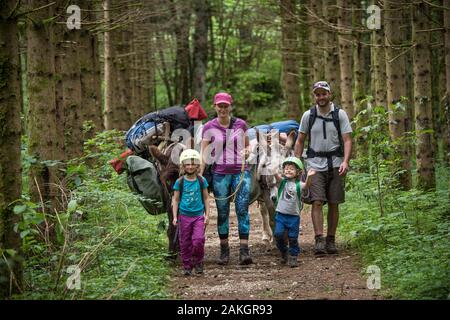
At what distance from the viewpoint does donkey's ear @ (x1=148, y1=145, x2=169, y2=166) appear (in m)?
10.1

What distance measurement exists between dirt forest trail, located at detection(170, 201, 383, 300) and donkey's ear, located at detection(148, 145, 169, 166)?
1473 mm

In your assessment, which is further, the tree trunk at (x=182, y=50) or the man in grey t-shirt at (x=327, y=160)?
the tree trunk at (x=182, y=50)

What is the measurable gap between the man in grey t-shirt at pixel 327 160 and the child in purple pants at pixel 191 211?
6.07 ft

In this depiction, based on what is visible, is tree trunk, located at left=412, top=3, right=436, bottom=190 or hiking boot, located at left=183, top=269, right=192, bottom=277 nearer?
hiking boot, located at left=183, top=269, right=192, bottom=277

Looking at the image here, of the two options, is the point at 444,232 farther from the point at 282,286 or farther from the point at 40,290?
the point at 40,290

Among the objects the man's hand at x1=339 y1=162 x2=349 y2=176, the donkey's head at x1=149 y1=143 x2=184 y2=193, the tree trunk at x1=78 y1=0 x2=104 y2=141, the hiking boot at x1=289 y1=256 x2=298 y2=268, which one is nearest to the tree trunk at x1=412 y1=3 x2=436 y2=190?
the man's hand at x1=339 y1=162 x2=349 y2=176

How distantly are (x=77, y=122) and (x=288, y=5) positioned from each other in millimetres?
11013

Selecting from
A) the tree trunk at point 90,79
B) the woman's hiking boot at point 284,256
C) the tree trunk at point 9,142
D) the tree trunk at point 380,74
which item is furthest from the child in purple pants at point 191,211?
the tree trunk at point 380,74

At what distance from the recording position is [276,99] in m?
46.4

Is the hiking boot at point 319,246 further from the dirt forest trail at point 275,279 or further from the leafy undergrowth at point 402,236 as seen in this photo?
the leafy undergrowth at point 402,236

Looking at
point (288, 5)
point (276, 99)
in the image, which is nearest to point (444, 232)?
point (288, 5)

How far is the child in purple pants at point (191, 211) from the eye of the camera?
8.98 meters

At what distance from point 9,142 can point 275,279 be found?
371 cm

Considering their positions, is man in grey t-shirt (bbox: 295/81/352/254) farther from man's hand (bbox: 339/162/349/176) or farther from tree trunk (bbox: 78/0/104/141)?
tree trunk (bbox: 78/0/104/141)
